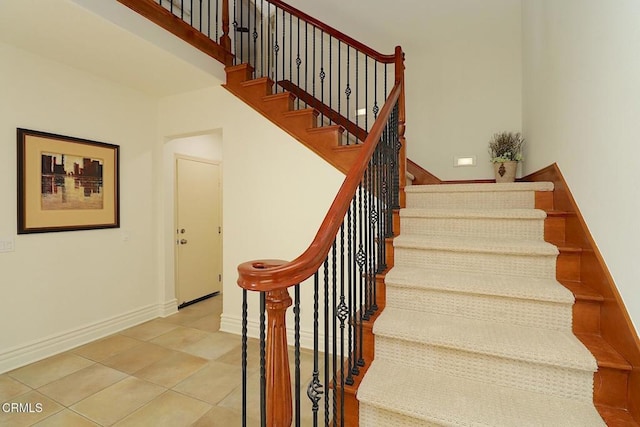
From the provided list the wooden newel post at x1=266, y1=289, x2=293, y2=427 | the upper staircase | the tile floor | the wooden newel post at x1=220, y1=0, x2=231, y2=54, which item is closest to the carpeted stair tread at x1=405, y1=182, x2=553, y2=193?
the upper staircase

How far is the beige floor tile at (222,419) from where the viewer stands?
1906 mm

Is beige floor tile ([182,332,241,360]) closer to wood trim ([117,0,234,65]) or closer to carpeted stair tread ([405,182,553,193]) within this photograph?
carpeted stair tread ([405,182,553,193])

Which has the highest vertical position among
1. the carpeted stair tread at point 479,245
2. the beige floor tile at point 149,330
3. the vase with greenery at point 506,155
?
the vase with greenery at point 506,155

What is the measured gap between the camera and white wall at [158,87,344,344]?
2.99m

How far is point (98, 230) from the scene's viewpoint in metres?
3.22

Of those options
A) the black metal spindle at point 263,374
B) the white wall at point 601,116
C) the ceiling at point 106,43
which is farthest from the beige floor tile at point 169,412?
the ceiling at point 106,43

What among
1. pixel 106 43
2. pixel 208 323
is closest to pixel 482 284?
pixel 208 323

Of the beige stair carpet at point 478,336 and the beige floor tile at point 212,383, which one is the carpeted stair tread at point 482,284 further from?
the beige floor tile at point 212,383

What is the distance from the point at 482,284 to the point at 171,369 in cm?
241

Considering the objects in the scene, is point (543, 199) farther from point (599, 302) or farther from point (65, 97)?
point (65, 97)

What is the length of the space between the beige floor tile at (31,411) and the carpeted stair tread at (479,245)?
2.49 meters

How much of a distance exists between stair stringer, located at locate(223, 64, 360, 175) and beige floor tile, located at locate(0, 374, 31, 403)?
113 inches

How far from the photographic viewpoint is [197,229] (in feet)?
14.5

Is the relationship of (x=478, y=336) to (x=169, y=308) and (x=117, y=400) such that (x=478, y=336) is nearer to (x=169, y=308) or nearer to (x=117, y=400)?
(x=117, y=400)
